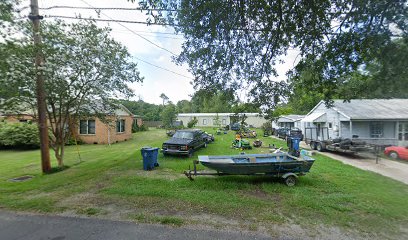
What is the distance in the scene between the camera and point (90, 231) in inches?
165

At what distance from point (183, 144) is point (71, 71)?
21.0 ft

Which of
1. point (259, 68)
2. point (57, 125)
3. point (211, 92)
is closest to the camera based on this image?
point (259, 68)

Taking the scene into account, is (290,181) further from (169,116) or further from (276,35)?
(169,116)

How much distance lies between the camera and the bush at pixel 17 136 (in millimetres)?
16672

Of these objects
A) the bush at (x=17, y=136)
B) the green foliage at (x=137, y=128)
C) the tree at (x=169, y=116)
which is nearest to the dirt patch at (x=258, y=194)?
the bush at (x=17, y=136)

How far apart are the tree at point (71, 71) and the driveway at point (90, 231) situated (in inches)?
A: 207

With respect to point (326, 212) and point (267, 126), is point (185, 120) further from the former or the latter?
point (326, 212)

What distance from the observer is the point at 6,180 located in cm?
827

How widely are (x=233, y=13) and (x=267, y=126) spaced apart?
26.3 meters

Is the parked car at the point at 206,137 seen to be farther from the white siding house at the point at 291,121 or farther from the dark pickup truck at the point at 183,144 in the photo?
the white siding house at the point at 291,121

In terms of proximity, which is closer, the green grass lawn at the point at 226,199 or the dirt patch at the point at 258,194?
the green grass lawn at the point at 226,199

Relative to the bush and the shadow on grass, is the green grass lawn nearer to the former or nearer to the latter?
the shadow on grass

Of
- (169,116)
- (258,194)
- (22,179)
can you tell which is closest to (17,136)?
(22,179)

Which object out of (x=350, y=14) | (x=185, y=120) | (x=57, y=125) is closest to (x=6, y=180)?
(x=57, y=125)
